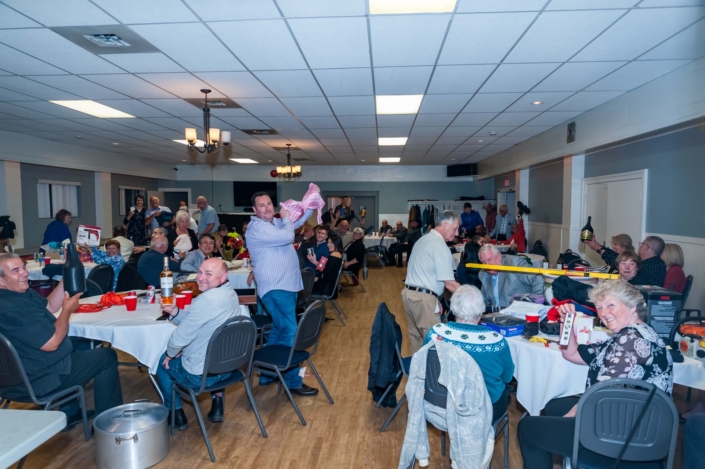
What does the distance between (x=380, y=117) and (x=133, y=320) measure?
4.90 metres

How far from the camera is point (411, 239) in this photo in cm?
1162

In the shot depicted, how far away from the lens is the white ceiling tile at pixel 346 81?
4.66 metres

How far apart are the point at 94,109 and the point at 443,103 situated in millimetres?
5146

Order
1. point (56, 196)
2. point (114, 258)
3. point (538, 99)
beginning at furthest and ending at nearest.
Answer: point (56, 196)
point (538, 99)
point (114, 258)

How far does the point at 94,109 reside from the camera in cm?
657

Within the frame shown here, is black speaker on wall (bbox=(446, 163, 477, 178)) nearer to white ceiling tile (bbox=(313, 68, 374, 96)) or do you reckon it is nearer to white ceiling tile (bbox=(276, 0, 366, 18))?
white ceiling tile (bbox=(313, 68, 374, 96))

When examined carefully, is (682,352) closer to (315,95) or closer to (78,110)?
(315,95)

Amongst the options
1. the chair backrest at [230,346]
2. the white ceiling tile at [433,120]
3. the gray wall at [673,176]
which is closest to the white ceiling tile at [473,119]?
the white ceiling tile at [433,120]

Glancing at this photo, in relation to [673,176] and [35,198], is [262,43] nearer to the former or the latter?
[673,176]

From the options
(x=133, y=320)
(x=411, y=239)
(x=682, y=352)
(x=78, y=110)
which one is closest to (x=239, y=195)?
(x=411, y=239)

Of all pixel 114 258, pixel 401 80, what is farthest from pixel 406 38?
pixel 114 258

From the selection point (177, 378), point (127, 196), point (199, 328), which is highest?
point (127, 196)

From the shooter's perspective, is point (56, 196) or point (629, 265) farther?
point (56, 196)

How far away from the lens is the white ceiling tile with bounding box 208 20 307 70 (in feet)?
11.5
